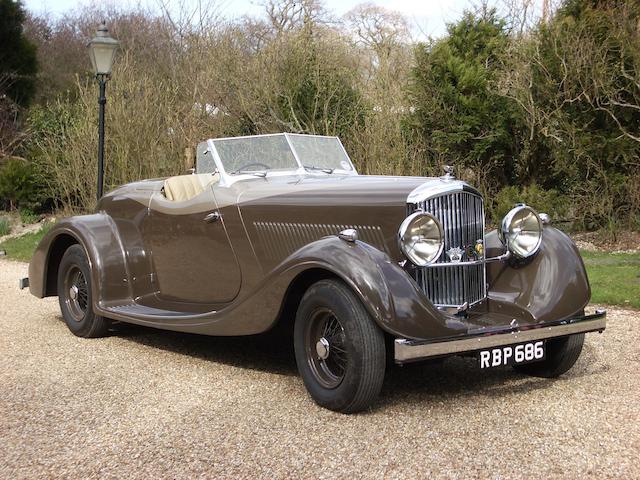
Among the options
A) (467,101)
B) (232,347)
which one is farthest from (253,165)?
(467,101)

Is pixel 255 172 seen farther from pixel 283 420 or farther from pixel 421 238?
pixel 283 420

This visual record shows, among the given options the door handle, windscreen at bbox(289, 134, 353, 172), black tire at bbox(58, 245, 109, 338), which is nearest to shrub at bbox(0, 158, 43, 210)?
black tire at bbox(58, 245, 109, 338)

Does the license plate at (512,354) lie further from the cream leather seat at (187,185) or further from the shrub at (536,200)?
the shrub at (536,200)

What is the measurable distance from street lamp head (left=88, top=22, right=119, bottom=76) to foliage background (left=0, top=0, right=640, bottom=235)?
438 centimetres

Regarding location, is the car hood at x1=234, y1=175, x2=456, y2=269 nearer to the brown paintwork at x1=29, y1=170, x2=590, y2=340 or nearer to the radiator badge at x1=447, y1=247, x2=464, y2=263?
the brown paintwork at x1=29, y1=170, x2=590, y2=340

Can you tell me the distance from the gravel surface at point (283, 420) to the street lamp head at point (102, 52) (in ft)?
19.9

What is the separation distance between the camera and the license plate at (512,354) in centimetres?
413

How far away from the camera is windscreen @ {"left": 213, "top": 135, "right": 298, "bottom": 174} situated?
584cm

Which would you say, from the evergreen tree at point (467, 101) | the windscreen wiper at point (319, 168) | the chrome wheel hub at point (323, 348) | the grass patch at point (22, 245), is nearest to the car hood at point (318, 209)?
the windscreen wiper at point (319, 168)

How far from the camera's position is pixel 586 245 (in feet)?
38.8

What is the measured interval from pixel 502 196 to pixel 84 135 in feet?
29.2

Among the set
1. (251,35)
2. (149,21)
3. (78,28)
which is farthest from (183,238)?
(78,28)

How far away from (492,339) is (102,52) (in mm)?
8571

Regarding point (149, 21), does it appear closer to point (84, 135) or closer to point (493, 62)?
point (84, 135)
